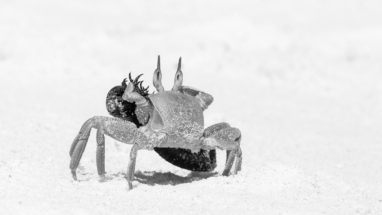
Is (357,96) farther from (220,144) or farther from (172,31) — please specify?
(220,144)

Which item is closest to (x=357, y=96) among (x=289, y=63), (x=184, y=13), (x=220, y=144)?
(x=289, y=63)

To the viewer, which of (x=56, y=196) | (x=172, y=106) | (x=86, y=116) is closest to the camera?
(x=56, y=196)

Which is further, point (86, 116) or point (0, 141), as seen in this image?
point (86, 116)

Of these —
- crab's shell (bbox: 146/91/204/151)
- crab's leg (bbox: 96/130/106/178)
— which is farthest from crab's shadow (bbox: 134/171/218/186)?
crab's shell (bbox: 146/91/204/151)

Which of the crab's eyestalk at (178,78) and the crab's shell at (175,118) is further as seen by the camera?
the crab's eyestalk at (178,78)

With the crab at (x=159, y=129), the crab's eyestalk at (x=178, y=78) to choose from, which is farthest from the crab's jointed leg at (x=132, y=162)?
the crab's eyestalk at (x=178, y=78)

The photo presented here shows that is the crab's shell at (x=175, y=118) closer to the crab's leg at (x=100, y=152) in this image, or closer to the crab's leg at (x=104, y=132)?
the crab's leg at (x=104, y=132)

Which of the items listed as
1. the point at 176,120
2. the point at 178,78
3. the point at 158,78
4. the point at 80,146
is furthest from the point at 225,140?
the point at 80,146
